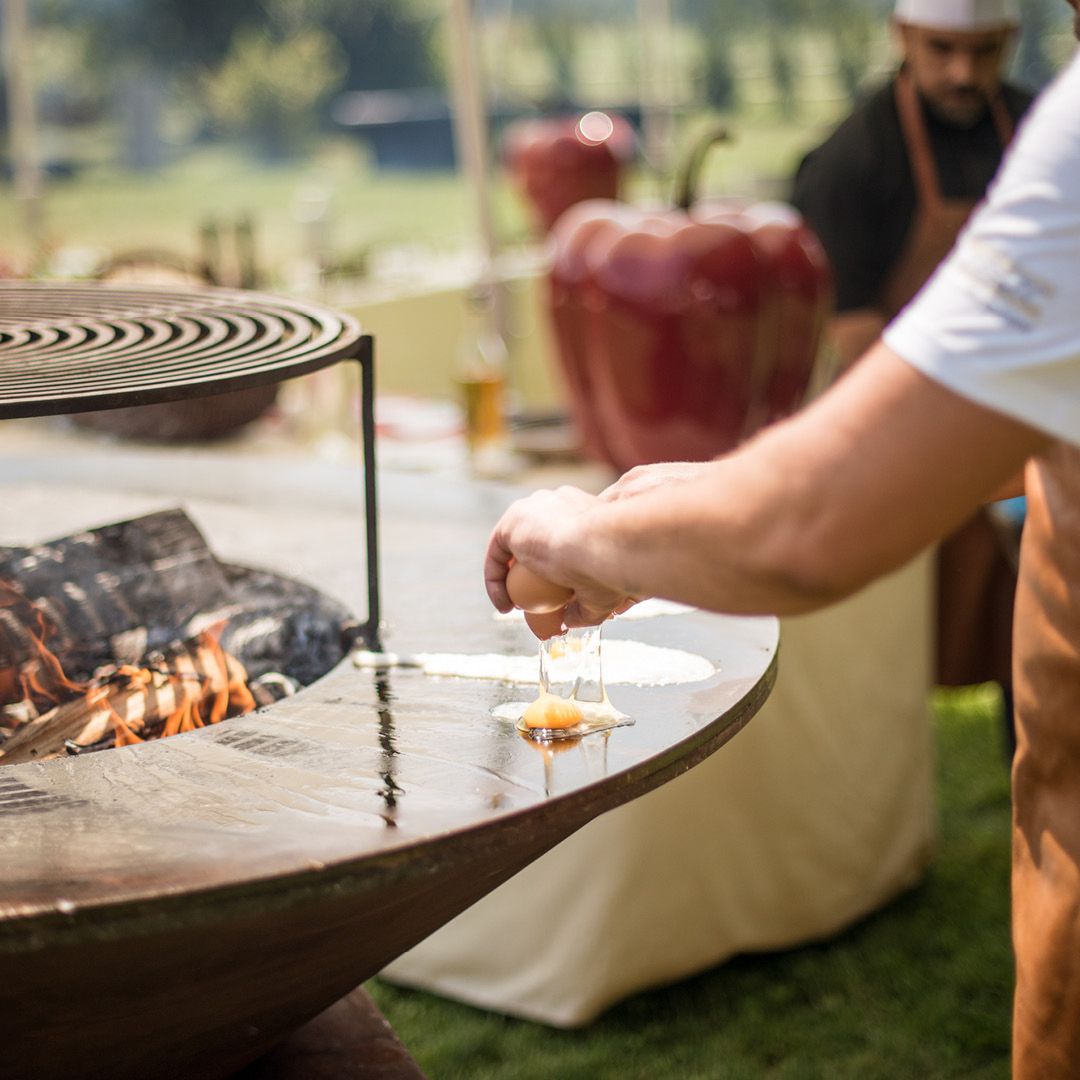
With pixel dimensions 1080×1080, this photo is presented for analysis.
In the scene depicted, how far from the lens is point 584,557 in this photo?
3.16 ft

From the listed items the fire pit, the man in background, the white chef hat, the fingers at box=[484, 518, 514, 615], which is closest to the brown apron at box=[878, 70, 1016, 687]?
the man in background

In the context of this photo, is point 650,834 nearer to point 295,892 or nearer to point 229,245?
point 295,892

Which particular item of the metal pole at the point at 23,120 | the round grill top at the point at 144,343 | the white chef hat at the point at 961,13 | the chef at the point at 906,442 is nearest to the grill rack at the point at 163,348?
the round grill top at the point at 144,343

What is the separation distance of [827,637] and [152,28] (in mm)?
5752

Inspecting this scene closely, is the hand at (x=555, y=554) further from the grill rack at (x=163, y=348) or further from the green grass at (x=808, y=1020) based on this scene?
the green grass at (x=808, y=1020)

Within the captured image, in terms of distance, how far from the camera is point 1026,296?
711mm

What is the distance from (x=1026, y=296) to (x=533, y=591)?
0.45m

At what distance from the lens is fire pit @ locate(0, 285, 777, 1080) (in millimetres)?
923

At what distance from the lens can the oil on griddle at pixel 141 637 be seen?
1.36 meters

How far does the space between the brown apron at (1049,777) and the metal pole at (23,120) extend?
302 cm

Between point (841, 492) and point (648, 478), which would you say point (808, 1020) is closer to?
point (648, 478)

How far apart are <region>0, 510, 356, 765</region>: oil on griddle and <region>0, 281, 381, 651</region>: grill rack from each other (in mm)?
116

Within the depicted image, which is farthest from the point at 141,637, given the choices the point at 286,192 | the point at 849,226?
the point at 286,192

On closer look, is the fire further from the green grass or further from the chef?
the green grass
